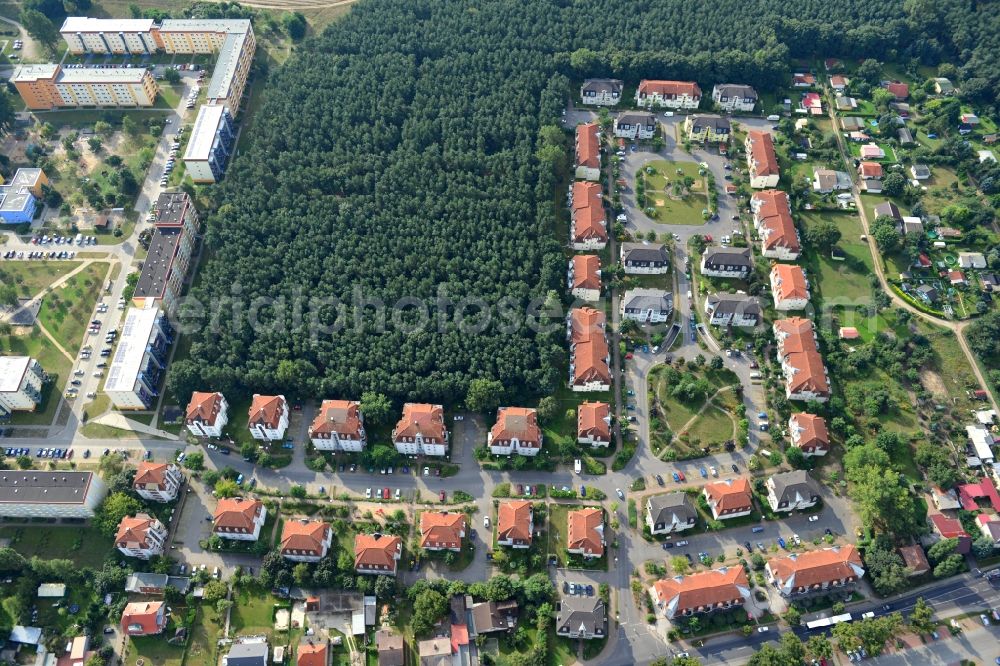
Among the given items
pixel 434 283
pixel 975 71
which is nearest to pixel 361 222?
pixel 434 283

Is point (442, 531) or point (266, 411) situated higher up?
point (266, 411)

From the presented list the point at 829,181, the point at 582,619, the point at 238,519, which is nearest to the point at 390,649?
the point at 582,619

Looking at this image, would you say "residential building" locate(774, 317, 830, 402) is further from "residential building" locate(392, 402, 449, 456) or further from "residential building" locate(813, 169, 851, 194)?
"residential building" locate(392, 402, 449, 456)

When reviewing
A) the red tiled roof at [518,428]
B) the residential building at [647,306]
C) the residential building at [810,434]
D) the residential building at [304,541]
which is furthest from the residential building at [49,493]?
the residential building at [810,434]

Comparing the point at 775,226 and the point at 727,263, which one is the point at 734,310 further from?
the point at 775,226

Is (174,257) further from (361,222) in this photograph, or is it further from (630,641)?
(630,641)

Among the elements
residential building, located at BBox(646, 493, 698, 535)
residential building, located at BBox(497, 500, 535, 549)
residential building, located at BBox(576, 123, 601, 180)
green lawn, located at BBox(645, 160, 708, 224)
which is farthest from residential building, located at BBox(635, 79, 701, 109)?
residential building, located at BBox(497, 500, 535, 549)

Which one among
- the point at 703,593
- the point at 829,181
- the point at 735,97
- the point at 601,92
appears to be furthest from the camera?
the point at 601,92
